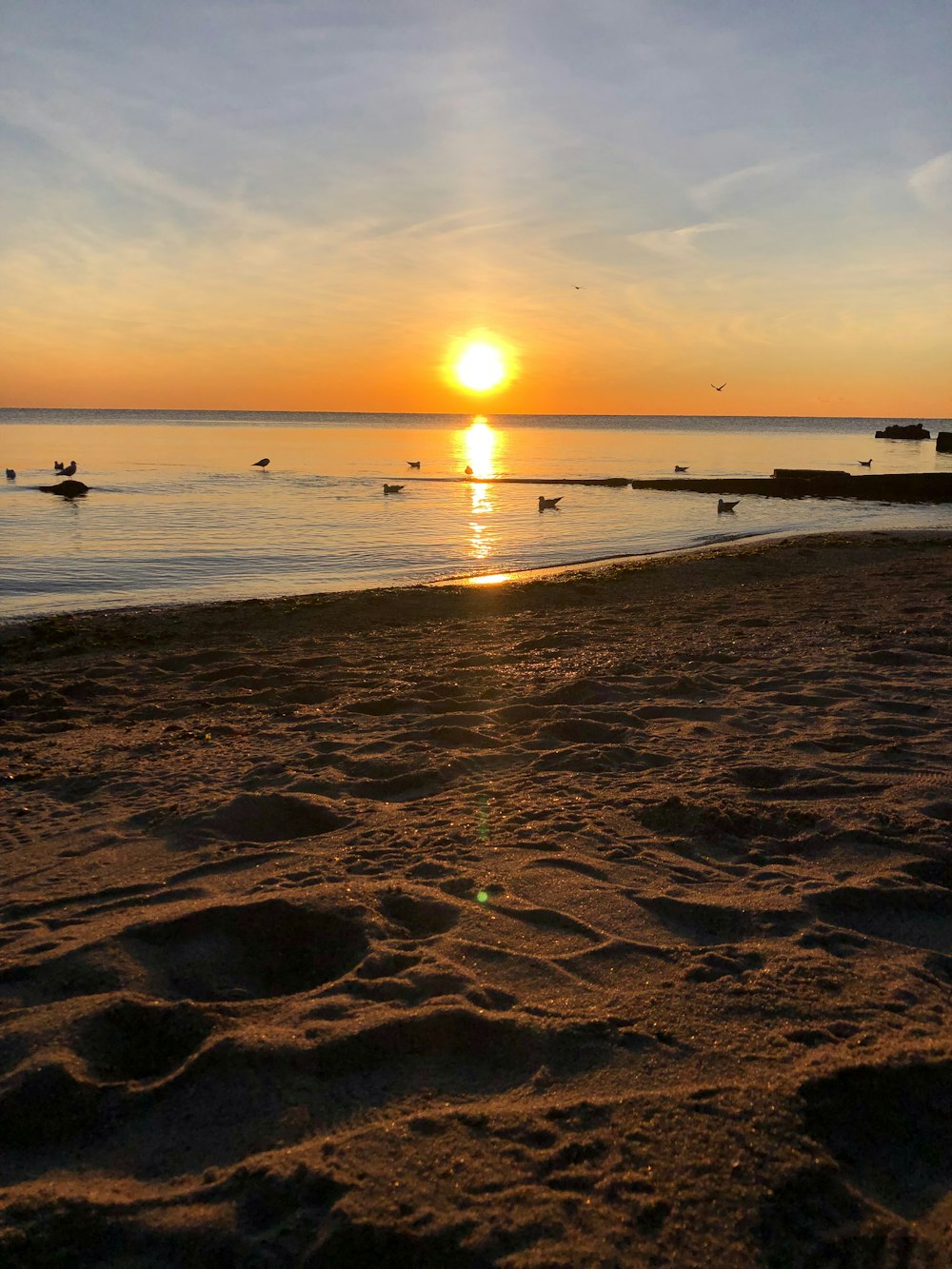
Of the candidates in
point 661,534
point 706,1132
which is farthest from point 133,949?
point 661,534

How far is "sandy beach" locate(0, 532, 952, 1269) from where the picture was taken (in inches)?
80.1

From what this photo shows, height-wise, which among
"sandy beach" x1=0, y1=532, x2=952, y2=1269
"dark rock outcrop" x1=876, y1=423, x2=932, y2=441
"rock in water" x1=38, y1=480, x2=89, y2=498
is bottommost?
"sandy beach" x1=0, y1=532, x2=952, y2=1269

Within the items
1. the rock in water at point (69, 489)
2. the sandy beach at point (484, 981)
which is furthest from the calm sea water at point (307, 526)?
the sandy beach at point (484, 981)

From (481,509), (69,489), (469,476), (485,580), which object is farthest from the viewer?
(469,476)

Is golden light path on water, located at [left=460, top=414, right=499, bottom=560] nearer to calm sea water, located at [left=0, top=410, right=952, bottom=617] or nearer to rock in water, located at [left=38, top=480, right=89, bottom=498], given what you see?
calm sea water, located at [left=0, top=410, right=952, bottom=617]

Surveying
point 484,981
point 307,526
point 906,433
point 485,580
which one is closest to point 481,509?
point 307,526

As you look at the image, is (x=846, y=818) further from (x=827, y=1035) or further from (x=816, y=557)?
(x=816, y=557)

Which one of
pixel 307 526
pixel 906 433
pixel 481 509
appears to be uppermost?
pixel 906 433

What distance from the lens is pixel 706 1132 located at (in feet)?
7.29

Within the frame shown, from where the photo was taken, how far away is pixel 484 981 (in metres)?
2.91

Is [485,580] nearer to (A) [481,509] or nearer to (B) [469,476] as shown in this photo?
(A) [481,509]

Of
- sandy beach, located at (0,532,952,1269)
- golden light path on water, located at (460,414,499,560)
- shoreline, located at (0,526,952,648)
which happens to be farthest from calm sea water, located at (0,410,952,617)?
sandy beach, located at (0,532,952,1269)

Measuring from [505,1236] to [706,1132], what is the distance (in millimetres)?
590

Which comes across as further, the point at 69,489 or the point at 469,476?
the point at 469,476
